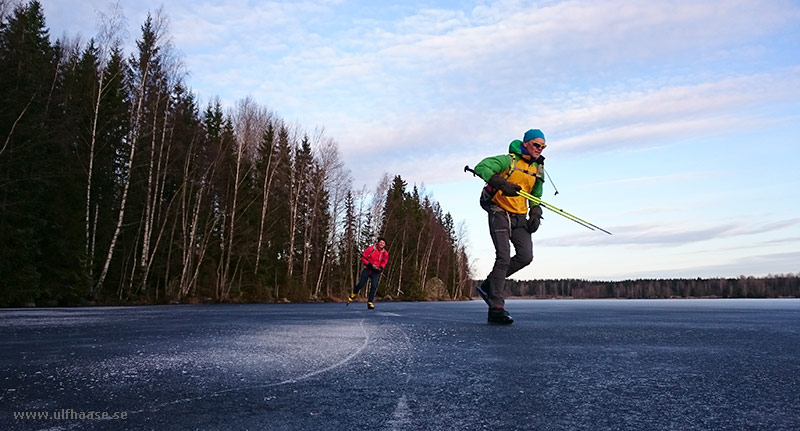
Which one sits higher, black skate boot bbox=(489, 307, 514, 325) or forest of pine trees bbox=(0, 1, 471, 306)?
forest of pine trees bbox=(0, 1, 471, 306)

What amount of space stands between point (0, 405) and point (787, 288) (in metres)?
119

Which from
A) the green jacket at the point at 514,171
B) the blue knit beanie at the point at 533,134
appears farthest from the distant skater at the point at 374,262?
the blue knit beanie at the point at 533,134

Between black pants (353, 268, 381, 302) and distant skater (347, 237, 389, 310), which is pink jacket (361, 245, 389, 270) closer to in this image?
distant skater (347, 237, 389, 310)

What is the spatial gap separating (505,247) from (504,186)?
85 cm

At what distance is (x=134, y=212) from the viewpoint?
86.8 feet

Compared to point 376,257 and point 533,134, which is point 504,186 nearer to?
point 533,134

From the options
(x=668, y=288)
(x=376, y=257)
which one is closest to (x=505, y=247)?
(x=376, y=257)

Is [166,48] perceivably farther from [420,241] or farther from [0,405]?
[420,241]

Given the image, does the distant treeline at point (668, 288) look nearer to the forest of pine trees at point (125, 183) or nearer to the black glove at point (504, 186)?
the forest of pine trees at point (125, 183)

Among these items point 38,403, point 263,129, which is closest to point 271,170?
point 263,129

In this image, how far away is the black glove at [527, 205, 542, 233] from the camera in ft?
21.9

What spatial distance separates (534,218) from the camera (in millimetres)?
6680

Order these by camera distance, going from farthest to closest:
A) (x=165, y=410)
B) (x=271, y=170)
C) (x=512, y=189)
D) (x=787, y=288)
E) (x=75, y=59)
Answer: (x=787, y=288) → (x=271, y=170) → (x=75, y=59) → (x=512, y=189) → (x=165, y=410)

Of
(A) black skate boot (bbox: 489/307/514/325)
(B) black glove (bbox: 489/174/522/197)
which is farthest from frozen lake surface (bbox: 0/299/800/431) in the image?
(B) black glove (bbox: 489/174/522/197)
